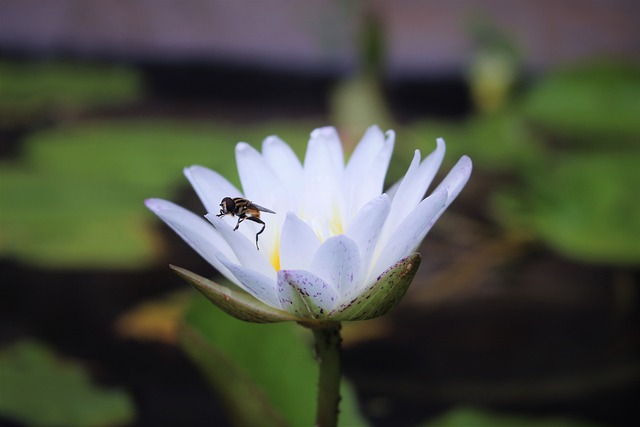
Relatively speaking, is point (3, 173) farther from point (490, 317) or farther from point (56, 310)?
point (490, 317)

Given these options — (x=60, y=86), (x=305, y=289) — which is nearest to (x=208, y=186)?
(x=305, y=289)

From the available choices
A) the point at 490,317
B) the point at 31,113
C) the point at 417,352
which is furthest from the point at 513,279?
the point at 31,113

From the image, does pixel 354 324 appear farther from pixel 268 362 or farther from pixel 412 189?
pixel 412 189

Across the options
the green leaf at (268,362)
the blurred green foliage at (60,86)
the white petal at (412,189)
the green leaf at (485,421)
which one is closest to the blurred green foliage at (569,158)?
the green leaf at (485,421)

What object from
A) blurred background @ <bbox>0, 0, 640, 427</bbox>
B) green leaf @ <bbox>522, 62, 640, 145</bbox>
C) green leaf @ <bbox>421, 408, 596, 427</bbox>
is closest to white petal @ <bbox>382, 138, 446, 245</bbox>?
blurred background @ <bbox>0, 0, 640, 427</bbox>

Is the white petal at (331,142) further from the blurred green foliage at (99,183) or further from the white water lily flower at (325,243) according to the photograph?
the blurred green foliage at (99,183)

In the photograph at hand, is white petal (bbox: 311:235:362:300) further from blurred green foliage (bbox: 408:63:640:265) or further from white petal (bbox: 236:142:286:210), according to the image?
blurred green foliage (bbox: 408:63:640:265)
